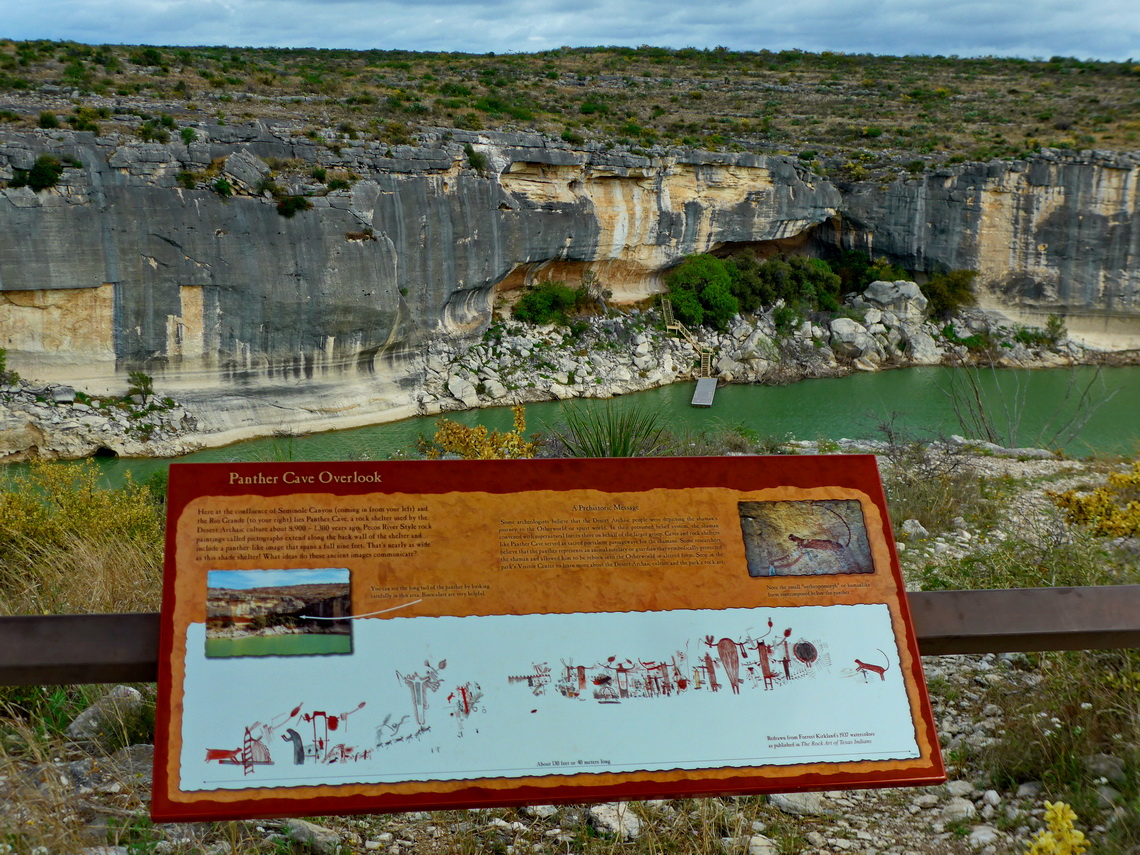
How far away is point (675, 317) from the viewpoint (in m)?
24.4

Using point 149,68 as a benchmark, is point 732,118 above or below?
above

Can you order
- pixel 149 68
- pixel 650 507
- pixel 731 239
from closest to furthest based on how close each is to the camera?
pixel 650 507, pixel 149 68, pixel 731 239

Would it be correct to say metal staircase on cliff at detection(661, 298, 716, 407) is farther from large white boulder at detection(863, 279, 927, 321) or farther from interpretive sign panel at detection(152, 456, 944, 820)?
interpretive sign panel at detection(152, 456, 944, 820)

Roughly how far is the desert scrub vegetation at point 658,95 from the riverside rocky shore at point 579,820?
54.2ft

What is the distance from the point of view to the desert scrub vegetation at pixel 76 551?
3.57 metres

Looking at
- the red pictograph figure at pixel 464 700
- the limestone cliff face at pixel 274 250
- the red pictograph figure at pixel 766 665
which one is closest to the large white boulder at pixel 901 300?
the limestone cliff face at pixel 274 250

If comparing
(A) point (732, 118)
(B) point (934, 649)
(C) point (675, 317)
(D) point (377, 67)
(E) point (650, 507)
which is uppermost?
(D) point (377, 67)

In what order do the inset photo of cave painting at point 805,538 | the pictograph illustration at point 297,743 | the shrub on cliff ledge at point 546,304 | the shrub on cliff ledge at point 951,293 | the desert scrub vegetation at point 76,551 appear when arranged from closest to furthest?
the pictograph illustration at point 297,743 → the inset photo of cave painting at point 805,538 → the desert scrub vegetation at point 76,551 → the shrub on cliff ledge at point 546,304 → the shrub on cliff ledge at point 951,293

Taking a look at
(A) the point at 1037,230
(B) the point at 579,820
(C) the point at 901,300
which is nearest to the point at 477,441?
(B) the point at 579,820

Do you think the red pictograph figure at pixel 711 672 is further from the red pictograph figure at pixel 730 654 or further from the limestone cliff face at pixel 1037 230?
the limestone cliff face at pixel 1037 230

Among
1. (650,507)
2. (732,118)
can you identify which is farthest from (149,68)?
(650,507)

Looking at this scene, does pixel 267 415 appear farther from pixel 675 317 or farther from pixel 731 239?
pixel 731 239

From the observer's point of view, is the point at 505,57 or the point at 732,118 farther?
the point at 505,57

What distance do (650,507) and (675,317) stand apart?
2277 centimetres
